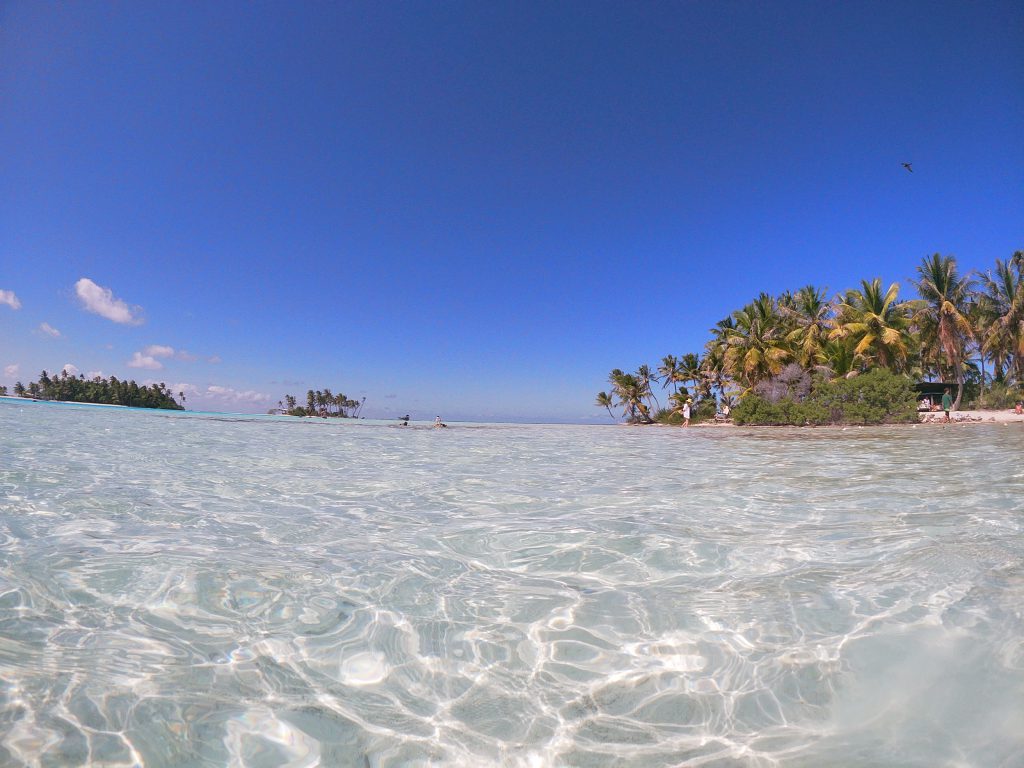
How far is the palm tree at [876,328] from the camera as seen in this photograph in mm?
26828

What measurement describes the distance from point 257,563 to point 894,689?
3379mm

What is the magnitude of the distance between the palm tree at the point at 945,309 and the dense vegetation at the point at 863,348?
0.21ft

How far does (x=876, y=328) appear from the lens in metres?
27.1

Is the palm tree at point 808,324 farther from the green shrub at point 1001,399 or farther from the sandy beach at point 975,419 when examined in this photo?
the green shrub at point 1001,399

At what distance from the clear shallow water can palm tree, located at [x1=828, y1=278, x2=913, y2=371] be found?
2780cm

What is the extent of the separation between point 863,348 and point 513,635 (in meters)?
32.1

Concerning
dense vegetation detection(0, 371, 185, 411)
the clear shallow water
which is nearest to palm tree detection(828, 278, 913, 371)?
the clear shallow water

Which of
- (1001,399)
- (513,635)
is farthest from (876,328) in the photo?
(513,635)

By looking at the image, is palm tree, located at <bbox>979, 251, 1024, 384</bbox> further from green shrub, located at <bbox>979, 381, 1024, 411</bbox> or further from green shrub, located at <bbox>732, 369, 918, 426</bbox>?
green shrub, located at <bbox>732, 369, 918, 426</bbox>

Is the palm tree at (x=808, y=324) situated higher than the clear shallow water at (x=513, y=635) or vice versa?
the palm tree at (x=808, y=324)

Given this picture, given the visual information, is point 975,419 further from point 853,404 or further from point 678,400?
point 678,400

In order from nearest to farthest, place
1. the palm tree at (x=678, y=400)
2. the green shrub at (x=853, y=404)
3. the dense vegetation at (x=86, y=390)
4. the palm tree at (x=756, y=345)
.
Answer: the green shrub at (x=853, y=404) → the palm tree at (x=756, y=345) → the palm tree at (x=678, y=400) → the dense vegetation at (x=86, y=390)

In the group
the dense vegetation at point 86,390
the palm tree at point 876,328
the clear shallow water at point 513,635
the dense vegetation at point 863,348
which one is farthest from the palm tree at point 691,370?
the dense vegetation at point 86,390

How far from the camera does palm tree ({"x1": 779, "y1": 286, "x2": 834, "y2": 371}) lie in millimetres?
29237
